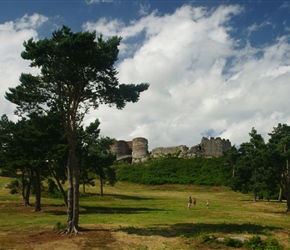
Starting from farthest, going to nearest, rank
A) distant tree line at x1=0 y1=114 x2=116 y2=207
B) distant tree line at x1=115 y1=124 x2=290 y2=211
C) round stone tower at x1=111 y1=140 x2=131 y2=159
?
round stone tower at x1=111 y1=140 x2=131 y2=159 → distant tree line at x1=115 y1=124 x2=290 y2=211 → distant tree line at x1=0 y1=114 x2=116 y2=207

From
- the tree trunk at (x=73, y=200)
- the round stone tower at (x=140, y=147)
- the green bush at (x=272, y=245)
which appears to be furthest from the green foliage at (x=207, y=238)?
the round stone tower at (x=140, y=147)

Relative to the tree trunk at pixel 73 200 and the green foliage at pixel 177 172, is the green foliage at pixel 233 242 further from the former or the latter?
the green foliage at pixel 177 172

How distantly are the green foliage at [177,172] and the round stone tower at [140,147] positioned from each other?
5.49 m

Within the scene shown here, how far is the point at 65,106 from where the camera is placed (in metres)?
21.6

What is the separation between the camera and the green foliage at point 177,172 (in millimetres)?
72312

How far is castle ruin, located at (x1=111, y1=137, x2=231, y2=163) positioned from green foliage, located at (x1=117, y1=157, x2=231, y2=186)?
4.41 meters

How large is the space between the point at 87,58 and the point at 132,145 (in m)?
77.3

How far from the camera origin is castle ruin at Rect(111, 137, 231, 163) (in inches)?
3558

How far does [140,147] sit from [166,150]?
7187mm

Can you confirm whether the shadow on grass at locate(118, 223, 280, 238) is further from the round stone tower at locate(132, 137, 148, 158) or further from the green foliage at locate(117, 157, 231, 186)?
the round stone tower at locate(132, 137, 148, 158)

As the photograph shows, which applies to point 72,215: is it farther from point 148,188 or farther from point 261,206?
point 148,188

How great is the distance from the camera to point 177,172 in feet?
257

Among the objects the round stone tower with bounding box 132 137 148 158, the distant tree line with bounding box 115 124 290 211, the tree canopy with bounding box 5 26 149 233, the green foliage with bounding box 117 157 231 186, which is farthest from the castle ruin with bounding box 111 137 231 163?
the tree canopy with bounding box 5 26 149 233

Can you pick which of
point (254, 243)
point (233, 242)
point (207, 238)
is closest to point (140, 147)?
point (207, 238)
